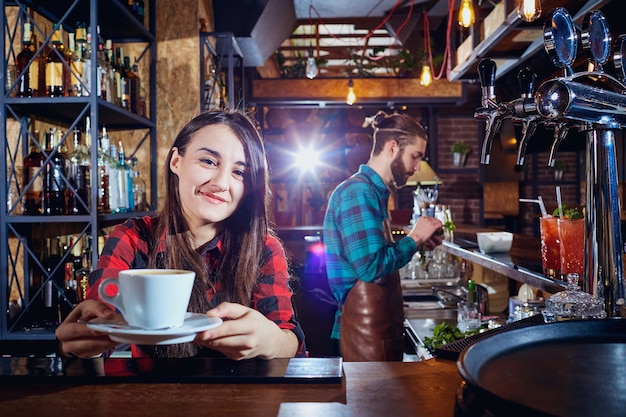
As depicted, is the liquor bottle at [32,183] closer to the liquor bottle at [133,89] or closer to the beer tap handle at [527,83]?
the liquor bottle at [133,89]

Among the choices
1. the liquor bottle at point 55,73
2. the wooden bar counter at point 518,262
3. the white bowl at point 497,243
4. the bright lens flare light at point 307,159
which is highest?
the bright lens flare light at point 307,159

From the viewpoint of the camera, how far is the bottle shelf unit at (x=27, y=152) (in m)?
2.58

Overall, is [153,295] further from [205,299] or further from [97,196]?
[97,196]

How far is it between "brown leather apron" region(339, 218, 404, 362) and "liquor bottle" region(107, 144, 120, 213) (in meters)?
1.28

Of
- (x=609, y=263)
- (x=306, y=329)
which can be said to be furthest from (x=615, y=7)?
(x=609, y=263)

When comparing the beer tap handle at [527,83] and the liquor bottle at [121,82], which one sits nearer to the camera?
the beer tap handle at [527,83]

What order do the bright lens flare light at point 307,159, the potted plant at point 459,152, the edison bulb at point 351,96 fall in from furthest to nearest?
the bright lens flare light at point 307,159, the potted plant at point 459,152, the edison bulb at point 351,96

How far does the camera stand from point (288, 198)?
9.16 metres

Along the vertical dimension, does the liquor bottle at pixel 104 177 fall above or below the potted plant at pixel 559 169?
below

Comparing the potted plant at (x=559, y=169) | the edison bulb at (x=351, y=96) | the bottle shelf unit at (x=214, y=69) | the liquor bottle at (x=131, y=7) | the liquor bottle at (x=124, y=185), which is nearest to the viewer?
the liquor bottle at (x=124, y=185)

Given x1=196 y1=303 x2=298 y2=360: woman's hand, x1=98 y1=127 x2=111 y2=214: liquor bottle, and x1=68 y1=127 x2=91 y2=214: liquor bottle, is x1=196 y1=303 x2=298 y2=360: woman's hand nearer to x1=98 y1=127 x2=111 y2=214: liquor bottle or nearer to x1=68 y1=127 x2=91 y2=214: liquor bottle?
x1=68 y1=127 x2=91 y2=214: liquor bottle

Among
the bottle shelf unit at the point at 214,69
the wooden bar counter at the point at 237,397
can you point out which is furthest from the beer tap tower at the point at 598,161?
the bottle shelf unit at the point at 214,69

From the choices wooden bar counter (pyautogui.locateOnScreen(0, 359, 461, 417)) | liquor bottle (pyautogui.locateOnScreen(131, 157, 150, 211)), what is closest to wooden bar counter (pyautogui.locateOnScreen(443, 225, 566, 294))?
wooden bar counter (pyautogui.locateOnScreen(0, 359, 461, 417))

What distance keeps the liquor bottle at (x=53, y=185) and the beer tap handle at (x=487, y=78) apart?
206cm
